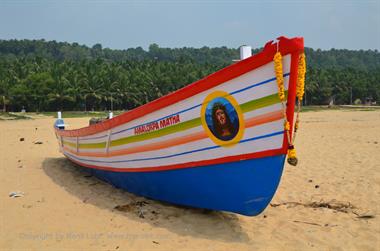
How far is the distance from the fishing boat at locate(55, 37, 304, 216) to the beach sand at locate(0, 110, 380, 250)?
0.33 metres

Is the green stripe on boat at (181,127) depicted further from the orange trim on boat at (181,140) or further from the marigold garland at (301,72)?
the marigold garland at (301,72)

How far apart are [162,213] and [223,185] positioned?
1151mm

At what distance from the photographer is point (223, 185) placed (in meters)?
4.44

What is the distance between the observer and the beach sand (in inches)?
167

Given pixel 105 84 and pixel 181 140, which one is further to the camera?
pixel 105 84

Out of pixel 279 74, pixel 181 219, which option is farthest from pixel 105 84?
pixel 279 74

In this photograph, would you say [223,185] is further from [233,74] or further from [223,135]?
[233,74]

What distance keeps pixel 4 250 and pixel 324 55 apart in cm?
14480

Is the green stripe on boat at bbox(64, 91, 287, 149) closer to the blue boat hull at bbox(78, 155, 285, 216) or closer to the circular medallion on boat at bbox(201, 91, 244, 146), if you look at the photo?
the circular medallion on boat at bbox(201, 91, 244, 146)

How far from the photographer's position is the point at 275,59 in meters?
3.77

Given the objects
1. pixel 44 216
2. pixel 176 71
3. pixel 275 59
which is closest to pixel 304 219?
pixel 275 59

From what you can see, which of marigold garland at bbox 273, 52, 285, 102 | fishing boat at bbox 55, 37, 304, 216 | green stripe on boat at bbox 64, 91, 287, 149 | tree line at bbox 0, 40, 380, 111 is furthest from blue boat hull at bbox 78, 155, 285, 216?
tree line at bbox 0, 40, 380, 111

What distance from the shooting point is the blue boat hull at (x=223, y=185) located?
4080 millimetres

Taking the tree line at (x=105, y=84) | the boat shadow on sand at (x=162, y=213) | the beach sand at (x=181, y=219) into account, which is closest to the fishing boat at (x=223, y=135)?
the boat shadow on sand at (x=162, y=213)
